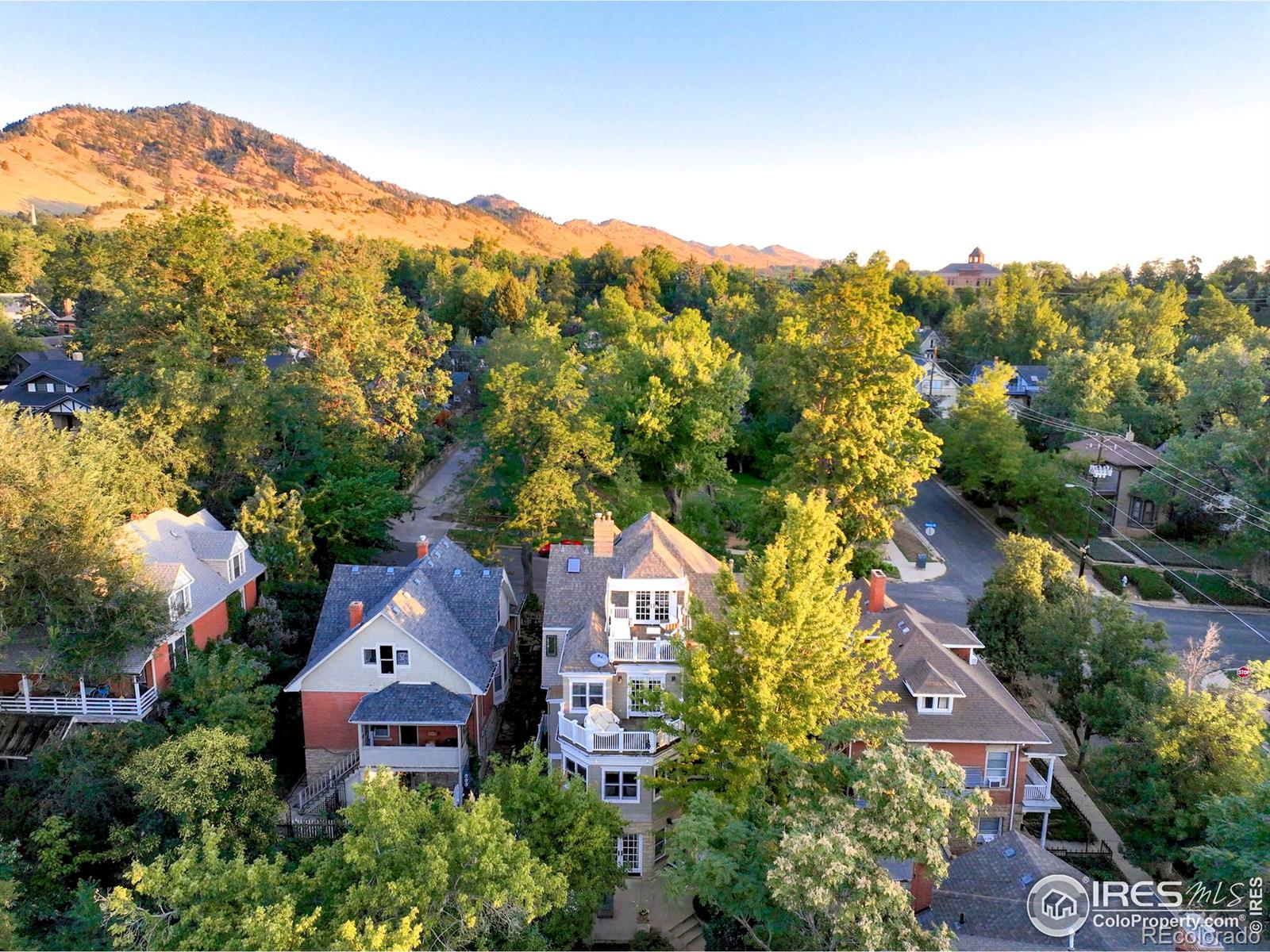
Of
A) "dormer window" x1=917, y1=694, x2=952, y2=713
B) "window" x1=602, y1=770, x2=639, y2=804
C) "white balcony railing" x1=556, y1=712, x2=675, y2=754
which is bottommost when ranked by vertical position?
"window" x1=602, y1=770, x2=639, y2=804

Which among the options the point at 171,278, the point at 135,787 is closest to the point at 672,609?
the point at 135,787

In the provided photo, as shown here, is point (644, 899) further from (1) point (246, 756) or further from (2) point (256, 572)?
(2) point (256, 572)

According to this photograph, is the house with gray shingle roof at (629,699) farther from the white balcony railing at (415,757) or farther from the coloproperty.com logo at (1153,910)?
the coloproperty.com logo at (1153,910)

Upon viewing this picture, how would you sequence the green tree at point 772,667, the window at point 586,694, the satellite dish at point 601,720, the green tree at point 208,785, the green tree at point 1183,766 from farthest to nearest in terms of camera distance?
the window at point 586,694 < the satellite dish at point 601,720 < the green tree at point 208,785 < the green tree at point 1183,766 < the green tree at point 772,667

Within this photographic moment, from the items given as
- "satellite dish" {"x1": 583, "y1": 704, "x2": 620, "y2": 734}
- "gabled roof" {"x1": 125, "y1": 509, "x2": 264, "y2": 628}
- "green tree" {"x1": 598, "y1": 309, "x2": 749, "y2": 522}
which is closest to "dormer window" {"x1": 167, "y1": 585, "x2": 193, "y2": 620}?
"gabled roof" {"x1": 125, "y1": 509, "x2": 264, "y2": 628}

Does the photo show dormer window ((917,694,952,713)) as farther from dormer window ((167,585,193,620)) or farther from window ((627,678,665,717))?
dormer window ((167,585,193,620))

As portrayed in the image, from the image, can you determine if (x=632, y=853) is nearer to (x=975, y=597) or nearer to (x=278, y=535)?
(x=278, y=535)

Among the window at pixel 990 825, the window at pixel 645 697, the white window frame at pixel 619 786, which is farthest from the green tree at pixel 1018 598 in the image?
the white window frame at pixel 619 786
